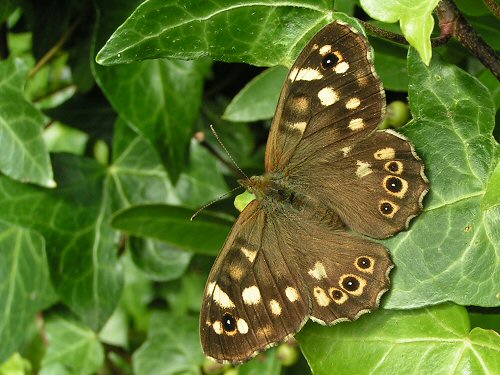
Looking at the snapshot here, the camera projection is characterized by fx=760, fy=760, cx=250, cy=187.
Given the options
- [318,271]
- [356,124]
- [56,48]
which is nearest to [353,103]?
[356,124]

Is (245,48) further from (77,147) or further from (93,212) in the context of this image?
(77,147)

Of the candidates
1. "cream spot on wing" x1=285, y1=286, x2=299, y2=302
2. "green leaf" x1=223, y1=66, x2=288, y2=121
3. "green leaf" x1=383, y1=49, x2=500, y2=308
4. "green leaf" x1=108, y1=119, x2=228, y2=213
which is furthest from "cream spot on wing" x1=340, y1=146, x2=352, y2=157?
"green leaf" x1=108, y1=119, x2=228, y2=213

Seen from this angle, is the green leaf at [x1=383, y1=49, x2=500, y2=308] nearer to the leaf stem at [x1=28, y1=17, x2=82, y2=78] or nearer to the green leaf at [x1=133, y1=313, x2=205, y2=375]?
the green leaf at [x1=133, y1=313, x2=205, y2=375]

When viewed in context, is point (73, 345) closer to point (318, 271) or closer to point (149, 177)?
point (149, 177)

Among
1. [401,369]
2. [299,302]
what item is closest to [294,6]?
[299,302]

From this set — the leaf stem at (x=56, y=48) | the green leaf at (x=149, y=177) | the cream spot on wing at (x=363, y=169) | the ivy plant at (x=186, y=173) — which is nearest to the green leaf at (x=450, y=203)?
the ivy plant at (x=186, y=173)

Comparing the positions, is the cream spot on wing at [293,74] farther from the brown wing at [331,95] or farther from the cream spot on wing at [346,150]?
the cream spot on wing at [346,150]
